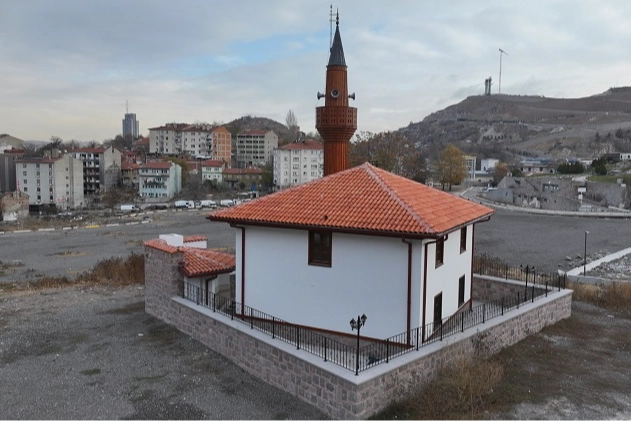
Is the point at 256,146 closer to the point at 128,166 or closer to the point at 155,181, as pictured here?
the point at 128,166

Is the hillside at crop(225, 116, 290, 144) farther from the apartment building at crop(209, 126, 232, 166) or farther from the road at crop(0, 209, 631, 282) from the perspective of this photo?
the road at crop(0, 209, 631, 282)

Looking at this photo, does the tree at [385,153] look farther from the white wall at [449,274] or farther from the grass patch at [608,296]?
the white wall at [449,274]

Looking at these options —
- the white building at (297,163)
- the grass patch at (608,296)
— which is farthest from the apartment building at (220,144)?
the grass patch at (608,296)

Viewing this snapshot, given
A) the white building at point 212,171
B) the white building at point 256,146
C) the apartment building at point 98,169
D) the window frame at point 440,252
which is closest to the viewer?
the window frame at point 440,252

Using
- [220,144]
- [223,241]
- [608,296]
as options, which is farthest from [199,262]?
[220,144]

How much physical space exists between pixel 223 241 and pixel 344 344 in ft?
101

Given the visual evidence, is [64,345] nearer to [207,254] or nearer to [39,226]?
[207,254]

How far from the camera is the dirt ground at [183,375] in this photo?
864cm

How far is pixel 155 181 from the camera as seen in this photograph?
8481 cm

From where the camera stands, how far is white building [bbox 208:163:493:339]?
10336 mm

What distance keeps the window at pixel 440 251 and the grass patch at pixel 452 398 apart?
268 centimetres

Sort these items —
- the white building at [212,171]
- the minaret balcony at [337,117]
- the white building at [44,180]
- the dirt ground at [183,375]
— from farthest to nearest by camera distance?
the white building at [212,171] → the white building at [44,180] → the minaret balcony at [337,117] → the dirt ground at [183,375]

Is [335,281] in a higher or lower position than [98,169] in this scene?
lower

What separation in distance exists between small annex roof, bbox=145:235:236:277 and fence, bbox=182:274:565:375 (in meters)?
0.42
